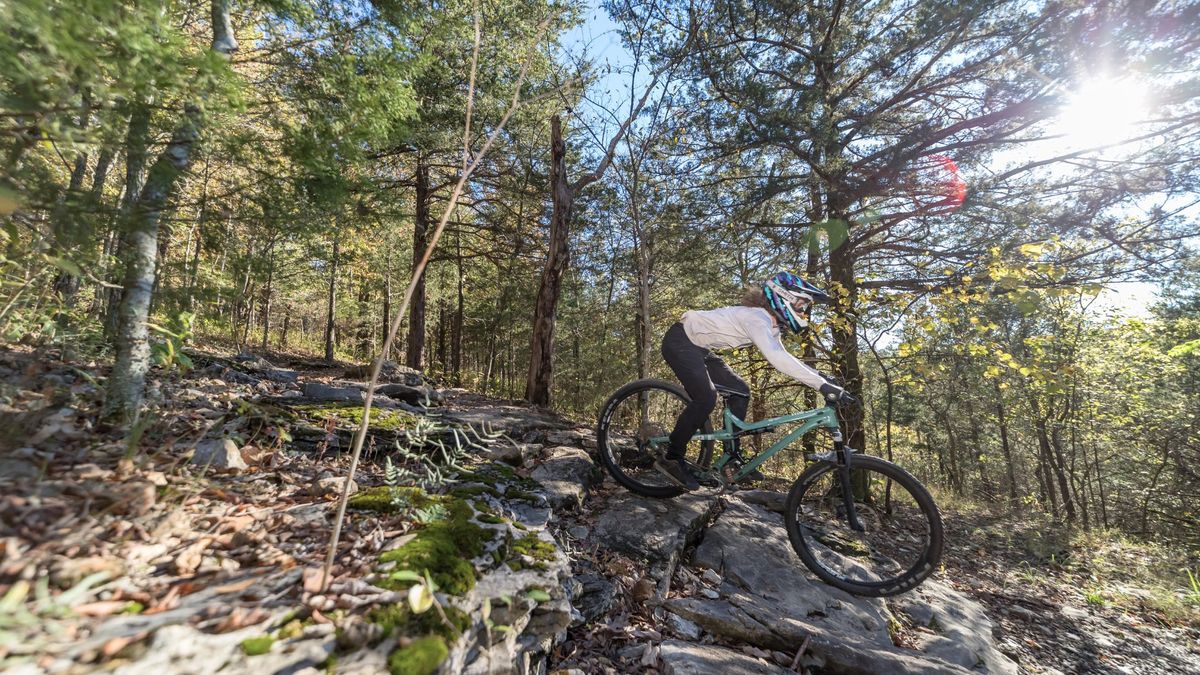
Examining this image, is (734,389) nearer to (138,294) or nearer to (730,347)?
(730,347)

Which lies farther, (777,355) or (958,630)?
(777,355)

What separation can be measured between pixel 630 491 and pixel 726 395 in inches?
50.5

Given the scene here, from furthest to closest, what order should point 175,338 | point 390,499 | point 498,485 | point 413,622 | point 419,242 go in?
point 419,242, point 498,485, point 175,338, point 390,499, point 413,622

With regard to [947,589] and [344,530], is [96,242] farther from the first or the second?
[947,589]

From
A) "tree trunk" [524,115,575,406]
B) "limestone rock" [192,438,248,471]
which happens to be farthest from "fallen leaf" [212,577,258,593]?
"tree trunk" [524,115,575,406]

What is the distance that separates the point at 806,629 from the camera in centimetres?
259

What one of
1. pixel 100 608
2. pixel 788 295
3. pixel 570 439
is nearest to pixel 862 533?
pixel 788 295

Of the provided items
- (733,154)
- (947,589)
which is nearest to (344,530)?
(947,589)

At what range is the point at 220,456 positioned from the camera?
8.04 feet

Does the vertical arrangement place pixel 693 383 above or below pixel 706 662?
above

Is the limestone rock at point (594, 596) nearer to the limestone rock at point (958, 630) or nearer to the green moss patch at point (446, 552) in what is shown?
the green moss patch at point (446, 552)

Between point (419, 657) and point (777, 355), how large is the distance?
3023mm

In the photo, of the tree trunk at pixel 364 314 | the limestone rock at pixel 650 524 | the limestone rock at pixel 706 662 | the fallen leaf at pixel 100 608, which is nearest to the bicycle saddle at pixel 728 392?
the limestone rock at pixel 650 524

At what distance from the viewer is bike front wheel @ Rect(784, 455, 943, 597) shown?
10.8 feet
